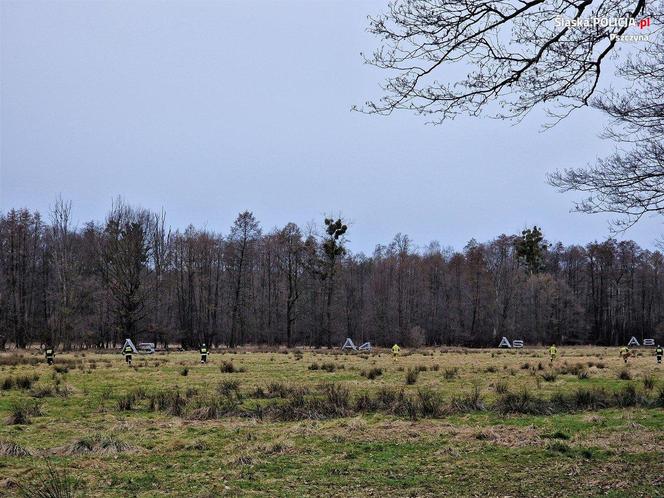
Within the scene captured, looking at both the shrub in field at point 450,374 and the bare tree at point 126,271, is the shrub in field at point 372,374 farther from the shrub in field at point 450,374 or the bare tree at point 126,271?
the bare tree at point 126,271

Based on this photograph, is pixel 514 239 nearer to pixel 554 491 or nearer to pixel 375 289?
pixel 375 289

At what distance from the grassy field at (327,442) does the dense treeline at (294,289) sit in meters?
39.4

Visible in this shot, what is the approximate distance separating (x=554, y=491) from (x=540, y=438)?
3.27 meters

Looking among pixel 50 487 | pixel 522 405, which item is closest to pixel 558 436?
pixel 522 405

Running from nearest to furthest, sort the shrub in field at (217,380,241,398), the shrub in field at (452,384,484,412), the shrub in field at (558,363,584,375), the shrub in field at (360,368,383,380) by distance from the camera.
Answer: the shrub in field at (452,384,484,412) → the shrub in field at (217,380,241,398) → the shrub in field at (360,368,383,380) → the shrub in field at (558,363,584,375)

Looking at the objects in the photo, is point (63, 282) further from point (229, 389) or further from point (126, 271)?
point (229, 389)

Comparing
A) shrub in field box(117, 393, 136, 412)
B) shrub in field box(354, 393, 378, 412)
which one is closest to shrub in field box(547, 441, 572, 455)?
shrub in field box(354, 393, 378, 412)

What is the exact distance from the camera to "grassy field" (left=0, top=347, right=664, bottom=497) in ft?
23.6

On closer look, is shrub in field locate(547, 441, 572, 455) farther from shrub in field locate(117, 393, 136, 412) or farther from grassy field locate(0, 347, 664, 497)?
shrub in field locate(117, 393, 136, 412)

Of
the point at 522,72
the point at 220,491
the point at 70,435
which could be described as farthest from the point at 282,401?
the point at 522,72

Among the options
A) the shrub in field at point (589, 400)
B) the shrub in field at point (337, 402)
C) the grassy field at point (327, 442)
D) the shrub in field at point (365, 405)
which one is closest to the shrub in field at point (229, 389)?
the grassy field at point (327, 442)

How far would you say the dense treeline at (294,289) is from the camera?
183 feet

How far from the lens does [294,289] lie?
214 feet

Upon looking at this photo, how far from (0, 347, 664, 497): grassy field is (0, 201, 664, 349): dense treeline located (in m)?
39.4
